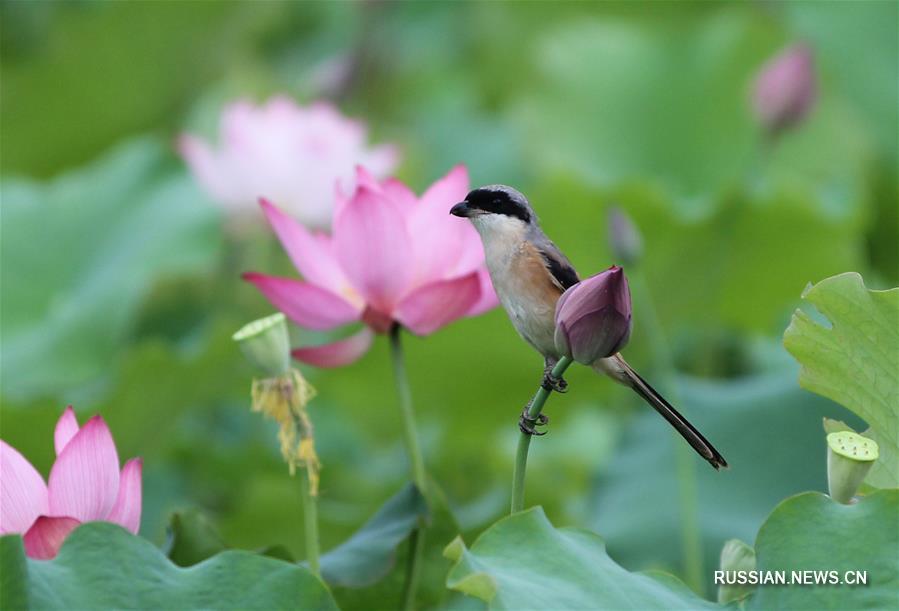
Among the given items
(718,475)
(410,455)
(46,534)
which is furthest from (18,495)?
(718,475)

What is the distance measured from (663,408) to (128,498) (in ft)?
0.95

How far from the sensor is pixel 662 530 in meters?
1.21

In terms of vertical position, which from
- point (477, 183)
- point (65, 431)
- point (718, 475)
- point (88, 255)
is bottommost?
point (718, 475)

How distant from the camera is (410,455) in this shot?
2.54 ft

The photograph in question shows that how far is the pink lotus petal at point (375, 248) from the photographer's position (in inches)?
31.2

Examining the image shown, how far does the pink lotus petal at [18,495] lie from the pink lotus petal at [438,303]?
0.25m

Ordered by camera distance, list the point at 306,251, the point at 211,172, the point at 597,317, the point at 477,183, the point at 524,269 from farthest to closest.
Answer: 1. the point at 477,183
2. the point at 211,172
3. the point at 306,251
4. the point at 524,269
5. the point at 597,317

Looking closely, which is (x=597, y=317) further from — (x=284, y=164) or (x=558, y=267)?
(x=284, y=164)

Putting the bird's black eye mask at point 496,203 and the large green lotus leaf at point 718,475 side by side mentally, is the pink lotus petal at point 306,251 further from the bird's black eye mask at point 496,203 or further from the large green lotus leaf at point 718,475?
the large green lotus leaf at point 718,475

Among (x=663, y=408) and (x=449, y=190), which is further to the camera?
(x=449, y=190)

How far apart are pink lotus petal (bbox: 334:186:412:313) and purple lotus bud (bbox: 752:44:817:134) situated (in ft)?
2.81

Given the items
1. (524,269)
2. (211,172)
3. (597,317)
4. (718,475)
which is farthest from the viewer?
(211,172)

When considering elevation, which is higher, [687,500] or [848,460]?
[848,460]

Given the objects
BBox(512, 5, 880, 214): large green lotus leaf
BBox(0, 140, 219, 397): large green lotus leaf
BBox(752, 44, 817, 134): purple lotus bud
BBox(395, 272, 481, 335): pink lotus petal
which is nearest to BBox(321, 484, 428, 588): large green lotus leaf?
BBox(395, 272, 481, 335): pink lotus petal
